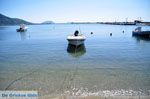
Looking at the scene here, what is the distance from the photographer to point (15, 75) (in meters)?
10.8

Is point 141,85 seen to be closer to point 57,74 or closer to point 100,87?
point 100,87

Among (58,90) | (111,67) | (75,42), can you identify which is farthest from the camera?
(75,42)

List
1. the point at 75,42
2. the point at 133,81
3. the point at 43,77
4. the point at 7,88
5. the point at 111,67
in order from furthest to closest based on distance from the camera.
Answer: the point at 75,42
the point at 111,67
the point at 43,77
the point at 133,81
the point at 7,88

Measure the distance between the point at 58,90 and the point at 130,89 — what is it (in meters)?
3.38

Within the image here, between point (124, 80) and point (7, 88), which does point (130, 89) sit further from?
point (7, 88)

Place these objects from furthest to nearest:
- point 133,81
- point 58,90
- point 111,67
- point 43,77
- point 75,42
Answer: point 75,42
point 111,67
point 43,77
point 133,81
point 58,90

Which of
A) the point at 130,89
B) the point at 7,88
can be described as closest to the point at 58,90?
the point at 7,88

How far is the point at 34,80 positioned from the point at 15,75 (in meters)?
1.73

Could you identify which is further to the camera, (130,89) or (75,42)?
(75,42)

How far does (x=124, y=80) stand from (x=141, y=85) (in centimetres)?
102

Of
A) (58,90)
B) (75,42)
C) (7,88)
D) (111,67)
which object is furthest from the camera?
(75,42)

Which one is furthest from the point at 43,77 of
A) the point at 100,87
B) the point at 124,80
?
the point at 124,80

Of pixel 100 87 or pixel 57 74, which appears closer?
pixel 100 87

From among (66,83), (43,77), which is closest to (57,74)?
(43,77)
